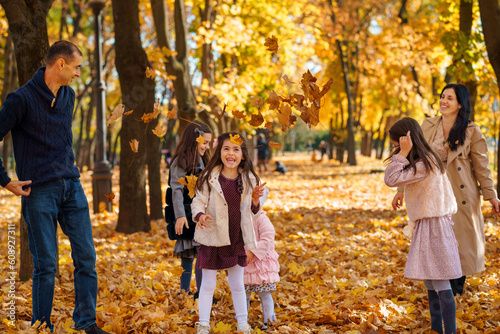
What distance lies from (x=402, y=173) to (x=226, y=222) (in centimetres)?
134

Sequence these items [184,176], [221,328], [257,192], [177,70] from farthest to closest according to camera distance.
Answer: [177,70], [184,176], [221,328], [257,192]

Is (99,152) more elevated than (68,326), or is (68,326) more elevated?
(99,152)

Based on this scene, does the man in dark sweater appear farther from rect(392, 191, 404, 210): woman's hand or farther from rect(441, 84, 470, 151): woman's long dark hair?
rect(441, 84, 470, 151): woman's long dark hair

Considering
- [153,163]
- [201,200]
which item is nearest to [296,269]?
[201,200]

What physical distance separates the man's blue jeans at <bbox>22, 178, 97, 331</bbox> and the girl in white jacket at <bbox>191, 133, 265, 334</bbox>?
2.59 feet

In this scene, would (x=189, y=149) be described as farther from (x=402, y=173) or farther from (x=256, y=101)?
(x=402, y=173)

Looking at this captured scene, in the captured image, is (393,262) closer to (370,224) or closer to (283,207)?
(370,224)

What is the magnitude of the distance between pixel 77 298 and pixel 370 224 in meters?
6.37

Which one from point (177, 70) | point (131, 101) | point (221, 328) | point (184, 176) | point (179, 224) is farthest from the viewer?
point (177, 70)

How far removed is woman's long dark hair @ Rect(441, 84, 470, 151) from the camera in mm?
4398

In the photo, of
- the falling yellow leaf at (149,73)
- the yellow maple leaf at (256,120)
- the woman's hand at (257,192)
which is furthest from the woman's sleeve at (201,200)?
the falling yellow leaf at (149,73)

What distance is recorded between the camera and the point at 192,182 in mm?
3773

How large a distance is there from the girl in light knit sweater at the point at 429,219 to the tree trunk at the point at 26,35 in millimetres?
3355

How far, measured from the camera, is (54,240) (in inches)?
135
